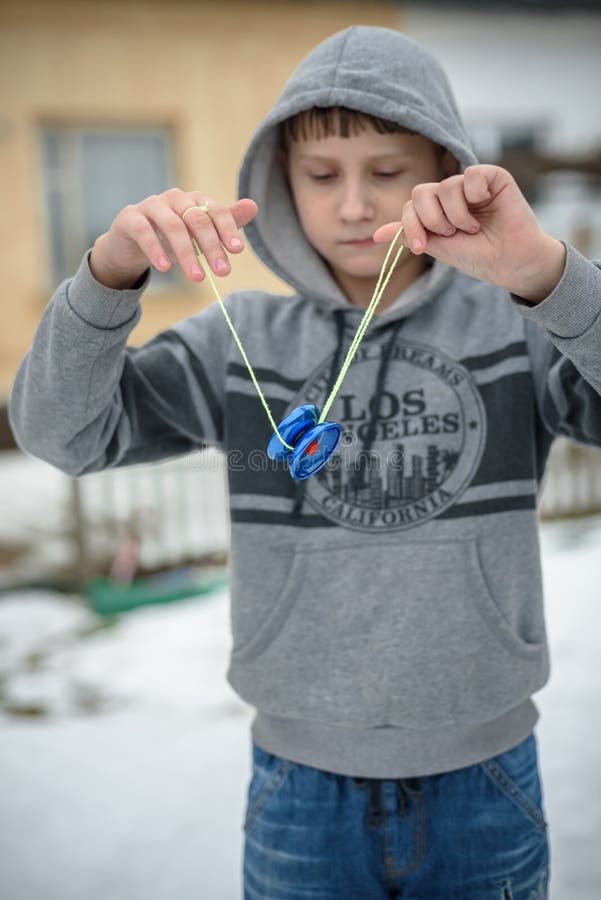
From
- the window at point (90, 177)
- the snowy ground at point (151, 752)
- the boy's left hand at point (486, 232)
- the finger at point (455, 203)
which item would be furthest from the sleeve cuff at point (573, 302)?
the window at point (90, 177)

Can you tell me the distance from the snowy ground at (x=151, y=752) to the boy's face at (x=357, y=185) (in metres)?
A: 1.65

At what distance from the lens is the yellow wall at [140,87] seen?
6.02m

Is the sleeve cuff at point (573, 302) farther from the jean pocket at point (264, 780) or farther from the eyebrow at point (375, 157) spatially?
the jean pocket at point (264, 780)

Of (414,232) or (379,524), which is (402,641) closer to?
(379,524)

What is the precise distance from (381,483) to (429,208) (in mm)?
475

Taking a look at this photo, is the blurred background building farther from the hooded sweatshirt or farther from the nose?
the nose

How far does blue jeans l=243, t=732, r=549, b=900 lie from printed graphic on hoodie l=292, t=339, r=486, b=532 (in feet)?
1.30

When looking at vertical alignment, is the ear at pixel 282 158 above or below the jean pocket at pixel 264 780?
above

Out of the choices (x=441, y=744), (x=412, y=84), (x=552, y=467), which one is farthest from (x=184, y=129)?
(x=441, y=744)

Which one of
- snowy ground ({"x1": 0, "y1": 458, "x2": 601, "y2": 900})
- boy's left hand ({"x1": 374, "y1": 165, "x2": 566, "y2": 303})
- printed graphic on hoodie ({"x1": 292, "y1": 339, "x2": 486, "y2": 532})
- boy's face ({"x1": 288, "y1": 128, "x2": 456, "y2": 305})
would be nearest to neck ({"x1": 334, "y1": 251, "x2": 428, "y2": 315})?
boy's face ({"x1": 288, "y1": 128, "x2": 456, "y2": 305})

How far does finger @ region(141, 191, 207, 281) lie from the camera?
3.27 feet

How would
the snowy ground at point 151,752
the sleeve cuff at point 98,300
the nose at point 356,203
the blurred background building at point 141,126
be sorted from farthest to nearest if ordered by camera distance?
the blurred background building at point 141,126 < the snowy ground at point 151,752 < the nose at point 356,203 < the sleeve cuff at point 98,300

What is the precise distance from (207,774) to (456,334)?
1847mm

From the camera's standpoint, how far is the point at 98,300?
113cm
